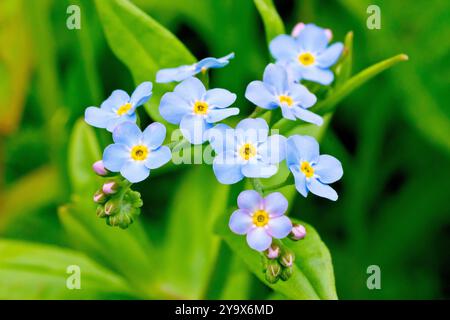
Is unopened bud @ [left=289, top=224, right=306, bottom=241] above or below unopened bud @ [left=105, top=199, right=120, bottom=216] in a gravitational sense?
below

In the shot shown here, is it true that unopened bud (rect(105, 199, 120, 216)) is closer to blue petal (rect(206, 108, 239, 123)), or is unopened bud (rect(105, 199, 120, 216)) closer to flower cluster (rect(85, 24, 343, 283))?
flower cluster (rect(85, 24, 343, 283))

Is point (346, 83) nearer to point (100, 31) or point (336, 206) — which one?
point (336, 206)

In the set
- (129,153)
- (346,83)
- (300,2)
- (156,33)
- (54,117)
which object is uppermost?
(300,2)

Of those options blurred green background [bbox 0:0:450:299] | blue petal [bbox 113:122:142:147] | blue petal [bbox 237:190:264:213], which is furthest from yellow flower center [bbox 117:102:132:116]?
blurred green background [bbox 0:0:450:299]

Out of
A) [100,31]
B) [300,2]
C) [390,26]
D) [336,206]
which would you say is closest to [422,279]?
[336,206]

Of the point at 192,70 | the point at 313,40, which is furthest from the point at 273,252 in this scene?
the point at 313,40
